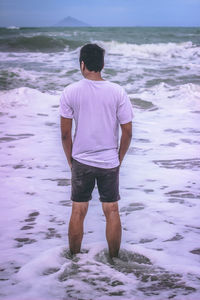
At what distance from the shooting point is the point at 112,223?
9.26 ft

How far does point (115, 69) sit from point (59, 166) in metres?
13.6

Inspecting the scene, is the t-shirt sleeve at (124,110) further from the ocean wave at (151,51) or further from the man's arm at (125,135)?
the ocean wave at (151,51)

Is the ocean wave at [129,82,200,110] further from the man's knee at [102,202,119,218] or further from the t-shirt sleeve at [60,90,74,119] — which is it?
the t-shirt sleeve at [60,90,74,119]

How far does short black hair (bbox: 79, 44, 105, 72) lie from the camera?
2.57m

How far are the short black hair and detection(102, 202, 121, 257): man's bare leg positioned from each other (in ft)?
3.51

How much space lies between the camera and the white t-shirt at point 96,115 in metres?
2.56

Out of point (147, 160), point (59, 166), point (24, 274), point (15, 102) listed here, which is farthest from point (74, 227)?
point (15, 102)

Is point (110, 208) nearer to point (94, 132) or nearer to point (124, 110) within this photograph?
point (94, 132)

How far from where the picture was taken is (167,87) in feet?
44.5

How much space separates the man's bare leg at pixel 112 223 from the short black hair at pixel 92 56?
1.07 meters

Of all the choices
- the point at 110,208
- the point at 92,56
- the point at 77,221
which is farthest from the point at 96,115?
the point at 77,221

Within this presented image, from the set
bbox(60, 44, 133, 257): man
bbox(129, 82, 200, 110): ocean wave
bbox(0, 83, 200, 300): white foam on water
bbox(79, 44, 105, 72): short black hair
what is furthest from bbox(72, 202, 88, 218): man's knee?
bbox(129, 82, 200, 110): ocean wave

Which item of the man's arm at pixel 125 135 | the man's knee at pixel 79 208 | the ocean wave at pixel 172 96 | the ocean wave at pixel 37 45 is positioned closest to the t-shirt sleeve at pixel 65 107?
the man's arm at pixel 125 135

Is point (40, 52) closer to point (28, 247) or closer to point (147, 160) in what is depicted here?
point (147, 160)
